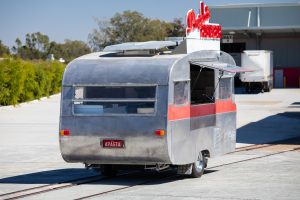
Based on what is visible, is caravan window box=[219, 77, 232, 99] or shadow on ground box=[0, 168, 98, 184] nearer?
shadow on ground box=[0, 168, 98, 184]

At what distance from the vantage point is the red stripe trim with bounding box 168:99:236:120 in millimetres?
14430

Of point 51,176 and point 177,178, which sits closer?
point 177,178

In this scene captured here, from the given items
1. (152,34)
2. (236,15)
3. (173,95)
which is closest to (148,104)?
(173,95)

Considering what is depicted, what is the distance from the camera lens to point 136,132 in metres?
14.2

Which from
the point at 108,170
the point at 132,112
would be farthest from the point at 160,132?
the point at 108,170

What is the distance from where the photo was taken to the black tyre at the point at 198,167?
15.4m

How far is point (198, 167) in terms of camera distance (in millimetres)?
15570

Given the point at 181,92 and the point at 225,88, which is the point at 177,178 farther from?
the point at 225,88

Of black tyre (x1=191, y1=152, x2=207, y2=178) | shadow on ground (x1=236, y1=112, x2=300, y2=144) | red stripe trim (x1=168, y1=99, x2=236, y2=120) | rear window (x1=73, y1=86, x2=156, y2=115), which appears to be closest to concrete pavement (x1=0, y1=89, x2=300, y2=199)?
shadow on ground (x1=236, y1=112, x2=300, y2=144)

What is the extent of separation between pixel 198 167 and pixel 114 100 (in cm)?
214

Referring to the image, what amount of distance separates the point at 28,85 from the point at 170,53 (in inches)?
1187

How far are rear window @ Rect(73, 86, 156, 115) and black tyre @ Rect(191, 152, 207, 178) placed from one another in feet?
5.46

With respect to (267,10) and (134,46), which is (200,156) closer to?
(134,46)

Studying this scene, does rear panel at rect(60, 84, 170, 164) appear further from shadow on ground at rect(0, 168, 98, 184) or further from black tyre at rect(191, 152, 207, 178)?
black tyre at rect(191, 152, 207, 178)
